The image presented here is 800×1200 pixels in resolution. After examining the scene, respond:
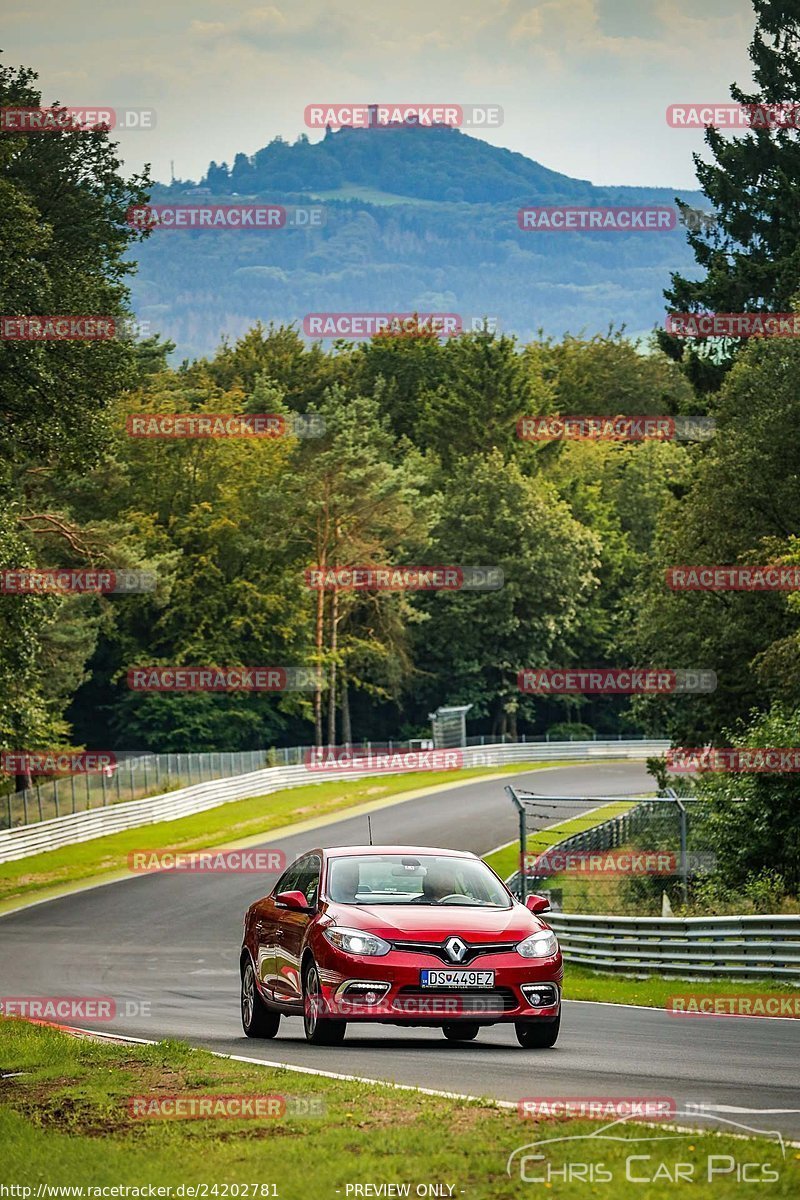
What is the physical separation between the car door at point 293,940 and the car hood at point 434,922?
361 mm

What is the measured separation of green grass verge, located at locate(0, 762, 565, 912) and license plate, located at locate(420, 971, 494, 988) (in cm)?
3093

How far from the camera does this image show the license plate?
42.2 feet

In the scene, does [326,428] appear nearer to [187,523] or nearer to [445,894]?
[187,523]

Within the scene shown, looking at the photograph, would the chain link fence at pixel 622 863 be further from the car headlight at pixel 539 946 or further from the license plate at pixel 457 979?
the license plate at pixel 457 979

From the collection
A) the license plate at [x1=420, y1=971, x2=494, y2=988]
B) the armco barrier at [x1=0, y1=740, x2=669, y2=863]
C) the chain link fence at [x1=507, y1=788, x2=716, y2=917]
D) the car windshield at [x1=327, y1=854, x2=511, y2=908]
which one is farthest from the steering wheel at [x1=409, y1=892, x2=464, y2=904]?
the armco barrier at [x1=0, y1=740, x2=669, y2=863]

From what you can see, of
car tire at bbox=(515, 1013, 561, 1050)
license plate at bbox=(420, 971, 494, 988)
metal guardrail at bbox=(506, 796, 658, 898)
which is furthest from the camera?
metal guardrail at bbox=(506, 796, 658, 898)

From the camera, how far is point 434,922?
521 inches

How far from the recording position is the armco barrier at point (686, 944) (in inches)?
826

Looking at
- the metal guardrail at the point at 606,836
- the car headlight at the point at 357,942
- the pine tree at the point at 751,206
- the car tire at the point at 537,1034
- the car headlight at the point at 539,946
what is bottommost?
the metal guardrail at the point at 606,836

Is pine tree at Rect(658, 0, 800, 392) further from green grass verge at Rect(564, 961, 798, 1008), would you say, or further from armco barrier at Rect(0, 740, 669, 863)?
green grass verge at Rect(564, 961, 798, 1008)

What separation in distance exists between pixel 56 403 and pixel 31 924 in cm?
1119

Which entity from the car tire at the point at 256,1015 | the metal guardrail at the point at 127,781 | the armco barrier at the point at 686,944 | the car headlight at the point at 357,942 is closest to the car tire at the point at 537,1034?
the car headlight at the point at 357,942

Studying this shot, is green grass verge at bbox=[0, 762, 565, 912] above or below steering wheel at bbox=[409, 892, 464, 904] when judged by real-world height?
below

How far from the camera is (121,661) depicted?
85812 mm
